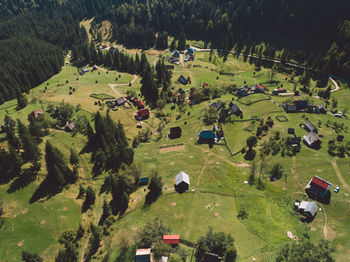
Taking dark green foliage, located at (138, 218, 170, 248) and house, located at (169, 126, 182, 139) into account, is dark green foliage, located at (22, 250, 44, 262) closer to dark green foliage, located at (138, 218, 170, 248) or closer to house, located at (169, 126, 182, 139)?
dark green foliage, located at (138, 218, 170, 248)

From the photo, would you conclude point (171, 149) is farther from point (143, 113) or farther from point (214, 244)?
point (214, 244)

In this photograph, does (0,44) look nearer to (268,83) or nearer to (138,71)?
(138,71)

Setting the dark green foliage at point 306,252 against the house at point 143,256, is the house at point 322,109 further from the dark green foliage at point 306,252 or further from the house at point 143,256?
the house at point 143,256

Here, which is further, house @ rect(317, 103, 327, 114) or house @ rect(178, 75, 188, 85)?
house @ rect(178, 75, 188, 85)

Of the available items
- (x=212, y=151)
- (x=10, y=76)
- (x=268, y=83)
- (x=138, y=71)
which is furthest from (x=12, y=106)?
(x=268, y=83)

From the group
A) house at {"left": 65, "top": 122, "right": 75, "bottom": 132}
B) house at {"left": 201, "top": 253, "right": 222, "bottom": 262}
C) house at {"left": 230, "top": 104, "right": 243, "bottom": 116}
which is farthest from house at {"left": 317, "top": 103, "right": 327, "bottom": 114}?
house at {"left": 65, "top": 122, "right": 75, "bottom": 132}

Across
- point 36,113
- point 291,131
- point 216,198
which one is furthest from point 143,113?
point 291,131
